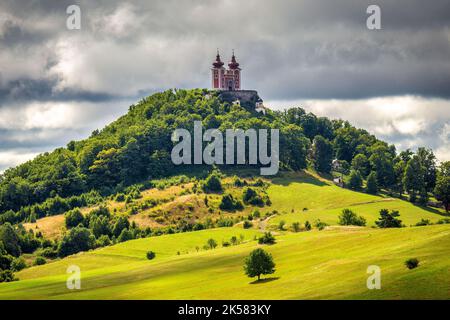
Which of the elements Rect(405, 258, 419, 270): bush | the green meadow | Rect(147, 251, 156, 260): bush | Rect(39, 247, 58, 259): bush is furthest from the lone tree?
Rect(39, 247, 58, 259): bush

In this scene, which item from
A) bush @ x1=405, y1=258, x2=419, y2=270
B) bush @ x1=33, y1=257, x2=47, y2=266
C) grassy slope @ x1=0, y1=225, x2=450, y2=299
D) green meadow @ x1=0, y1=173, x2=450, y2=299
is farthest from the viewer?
bush @ x1=33, y1=257, x2=47, y2=266

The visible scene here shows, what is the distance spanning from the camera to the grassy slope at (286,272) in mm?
95750

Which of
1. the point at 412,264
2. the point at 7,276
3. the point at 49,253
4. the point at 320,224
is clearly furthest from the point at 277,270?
the point at 49,253

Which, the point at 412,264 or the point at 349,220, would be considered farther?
the point at 349,220

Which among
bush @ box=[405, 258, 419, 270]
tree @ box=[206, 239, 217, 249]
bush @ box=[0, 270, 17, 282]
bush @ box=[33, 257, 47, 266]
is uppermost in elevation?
bush @ box=[405, 258, 419, 270]

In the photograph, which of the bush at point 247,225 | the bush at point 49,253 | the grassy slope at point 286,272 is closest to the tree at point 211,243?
the grassy slope at point 286,272

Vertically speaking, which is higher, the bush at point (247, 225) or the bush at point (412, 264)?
the bush at point (412, 264)

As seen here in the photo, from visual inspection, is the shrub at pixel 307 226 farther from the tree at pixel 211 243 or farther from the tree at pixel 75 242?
the tree at pixel 75 242

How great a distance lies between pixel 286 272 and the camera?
382 feet

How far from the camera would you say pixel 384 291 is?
92.6 meters

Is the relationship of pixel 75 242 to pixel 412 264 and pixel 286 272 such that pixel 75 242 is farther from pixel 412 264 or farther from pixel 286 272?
pixel 412 264

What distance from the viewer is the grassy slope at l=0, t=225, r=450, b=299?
95750 millimetres

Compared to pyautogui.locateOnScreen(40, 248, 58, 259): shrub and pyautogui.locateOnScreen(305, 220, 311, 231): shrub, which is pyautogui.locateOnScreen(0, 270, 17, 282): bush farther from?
pyautogui.locateOnScreen(305, 220, 311, 231): shrub
